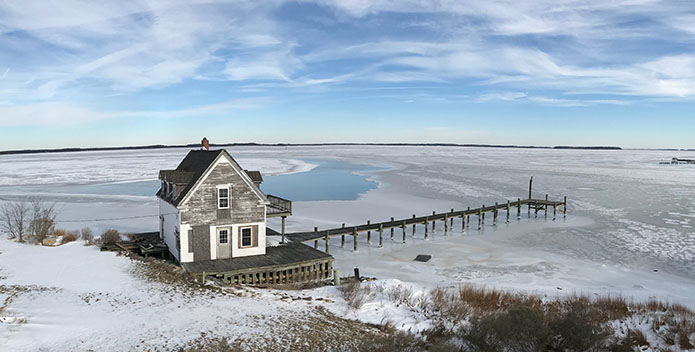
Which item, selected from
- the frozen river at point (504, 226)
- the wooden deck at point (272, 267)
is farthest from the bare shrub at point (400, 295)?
the wooden deck at point (272, 267)

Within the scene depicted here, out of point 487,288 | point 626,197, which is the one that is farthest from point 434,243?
point 626,197

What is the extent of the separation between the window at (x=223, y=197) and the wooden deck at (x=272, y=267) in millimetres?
2533

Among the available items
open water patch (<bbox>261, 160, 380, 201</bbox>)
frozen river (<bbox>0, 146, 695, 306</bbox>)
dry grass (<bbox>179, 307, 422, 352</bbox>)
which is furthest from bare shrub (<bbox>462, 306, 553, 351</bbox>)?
open water patch (<bbox>261, 160, 380, 201</bbox>)

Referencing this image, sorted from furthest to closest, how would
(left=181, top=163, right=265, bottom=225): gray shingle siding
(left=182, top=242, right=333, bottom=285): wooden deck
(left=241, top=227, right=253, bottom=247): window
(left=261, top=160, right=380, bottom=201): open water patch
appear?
(left=261, top=160, right=380, bottom=201): open water patch, (left=241, top=227, right=253, bottom=247): window, (left=181, top=163, right=265, bottom=225): gray shingle siding, (left=182, top=242, right=333, bottom=285): wooden deck

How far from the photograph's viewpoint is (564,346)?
42.5 ft

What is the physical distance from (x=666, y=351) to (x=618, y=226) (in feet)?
79.8

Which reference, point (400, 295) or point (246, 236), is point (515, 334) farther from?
point (246, 236)

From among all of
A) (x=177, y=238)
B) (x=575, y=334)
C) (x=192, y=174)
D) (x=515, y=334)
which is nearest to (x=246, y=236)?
(x=177, y=238)

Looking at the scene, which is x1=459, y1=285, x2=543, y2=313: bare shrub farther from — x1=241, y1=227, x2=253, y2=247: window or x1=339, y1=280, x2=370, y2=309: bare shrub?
x1=241, y1=227, x2=253, y2=247: window

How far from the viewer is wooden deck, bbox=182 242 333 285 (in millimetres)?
20945

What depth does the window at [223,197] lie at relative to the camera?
73.0 ft

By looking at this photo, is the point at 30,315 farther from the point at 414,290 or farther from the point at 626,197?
the point at 626,197

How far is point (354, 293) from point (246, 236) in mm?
7168

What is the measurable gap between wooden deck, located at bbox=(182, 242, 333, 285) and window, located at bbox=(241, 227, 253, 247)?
2.18ft
